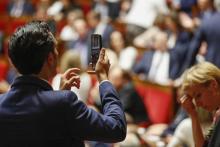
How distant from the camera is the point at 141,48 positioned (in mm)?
7199

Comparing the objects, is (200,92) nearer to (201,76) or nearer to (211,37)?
(201,76)

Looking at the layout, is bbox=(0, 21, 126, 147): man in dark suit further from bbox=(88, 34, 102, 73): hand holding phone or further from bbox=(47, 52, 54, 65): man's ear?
bbox=(88, 34, 102, 73): hand holding phone

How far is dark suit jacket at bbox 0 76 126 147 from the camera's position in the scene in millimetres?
1900

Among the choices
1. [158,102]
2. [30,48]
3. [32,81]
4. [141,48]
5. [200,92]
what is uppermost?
[30,48]

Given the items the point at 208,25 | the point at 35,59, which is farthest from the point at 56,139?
the point at 208,25

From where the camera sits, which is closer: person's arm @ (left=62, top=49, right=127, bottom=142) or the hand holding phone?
person's arm @ (left=62, top=49, right=127, bottom=142)

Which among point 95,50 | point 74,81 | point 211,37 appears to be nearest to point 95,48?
point 95,50

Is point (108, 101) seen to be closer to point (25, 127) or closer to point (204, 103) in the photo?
point (25, 127)

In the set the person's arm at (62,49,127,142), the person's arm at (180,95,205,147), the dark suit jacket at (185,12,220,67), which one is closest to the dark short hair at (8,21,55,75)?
the person's arm at (62,49,127,142)

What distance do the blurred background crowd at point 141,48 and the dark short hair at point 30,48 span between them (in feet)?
0.58

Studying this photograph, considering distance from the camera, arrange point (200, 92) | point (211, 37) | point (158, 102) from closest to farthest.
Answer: point (200, 92), point (211, 37), point (158, 102)

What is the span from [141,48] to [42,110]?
17.5 feet

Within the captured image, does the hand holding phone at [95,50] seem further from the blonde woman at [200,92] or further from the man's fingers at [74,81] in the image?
the blonde woman at [200,92]

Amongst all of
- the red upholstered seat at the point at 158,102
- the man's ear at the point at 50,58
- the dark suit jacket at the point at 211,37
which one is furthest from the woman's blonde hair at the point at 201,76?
the red upholstered seat at the point at 158,102
